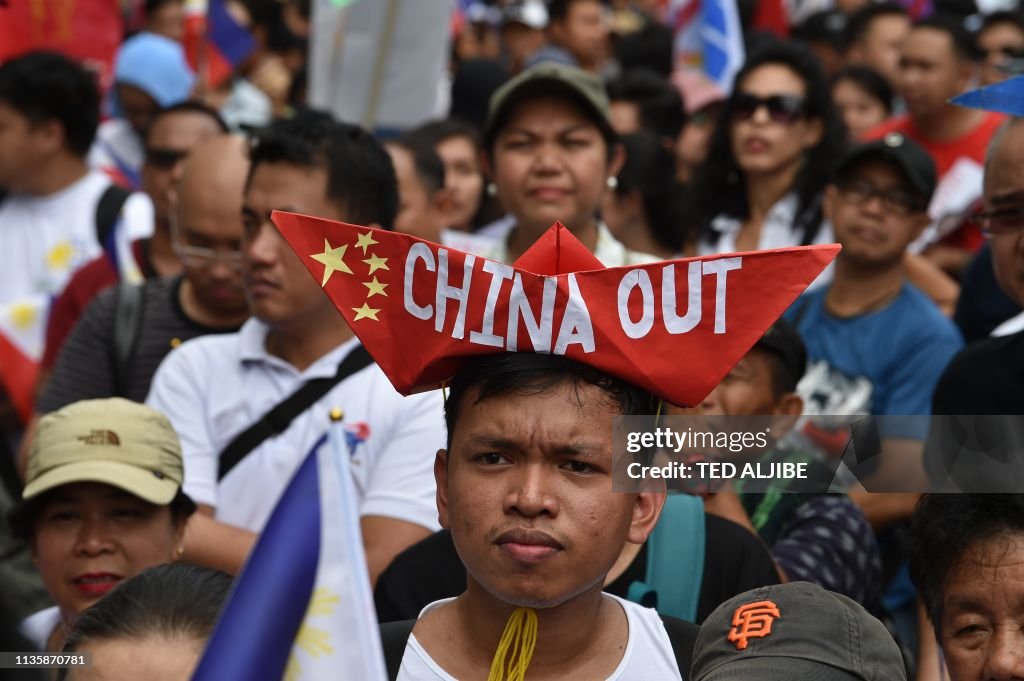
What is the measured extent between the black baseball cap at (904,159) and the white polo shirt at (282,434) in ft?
7.16

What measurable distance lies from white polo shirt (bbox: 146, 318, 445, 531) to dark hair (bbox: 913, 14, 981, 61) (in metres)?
4.89

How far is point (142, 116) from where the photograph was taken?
915cm

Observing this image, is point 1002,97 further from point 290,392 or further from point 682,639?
point 290,392

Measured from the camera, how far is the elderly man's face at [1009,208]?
4.08 meters

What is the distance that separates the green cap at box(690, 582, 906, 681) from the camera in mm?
2389

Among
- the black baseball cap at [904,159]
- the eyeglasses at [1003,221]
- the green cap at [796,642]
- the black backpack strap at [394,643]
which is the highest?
the black baseball cap at [904,159]

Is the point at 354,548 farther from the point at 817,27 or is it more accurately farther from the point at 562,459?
the point at 817,27

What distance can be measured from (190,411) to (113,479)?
628 millimetres

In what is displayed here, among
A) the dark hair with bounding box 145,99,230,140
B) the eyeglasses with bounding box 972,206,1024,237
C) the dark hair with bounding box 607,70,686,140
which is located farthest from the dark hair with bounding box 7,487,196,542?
the dark hair with bounding box 607,70,686,140

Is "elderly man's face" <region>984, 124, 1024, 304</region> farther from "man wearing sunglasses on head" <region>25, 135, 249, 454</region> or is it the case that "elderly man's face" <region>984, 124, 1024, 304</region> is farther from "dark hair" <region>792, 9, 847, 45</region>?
"dark hair" <region>792, 9, 847, 45</region>

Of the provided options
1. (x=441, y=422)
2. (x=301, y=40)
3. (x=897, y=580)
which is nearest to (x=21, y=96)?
(x=441, y=422)

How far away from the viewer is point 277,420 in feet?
14.3

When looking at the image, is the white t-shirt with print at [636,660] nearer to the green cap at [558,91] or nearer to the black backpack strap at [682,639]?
the black backpack strap at [682,639]

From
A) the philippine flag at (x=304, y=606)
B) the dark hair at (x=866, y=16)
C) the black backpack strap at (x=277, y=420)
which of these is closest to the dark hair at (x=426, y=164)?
the black backpack strap at (x=277, y=420)
